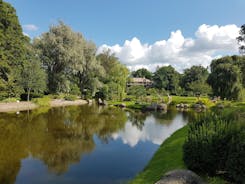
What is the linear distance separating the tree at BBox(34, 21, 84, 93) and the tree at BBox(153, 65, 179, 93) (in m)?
39.4

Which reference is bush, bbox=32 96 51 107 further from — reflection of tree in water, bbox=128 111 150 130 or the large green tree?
reflection of tree in water, bbox=128 111 150 130

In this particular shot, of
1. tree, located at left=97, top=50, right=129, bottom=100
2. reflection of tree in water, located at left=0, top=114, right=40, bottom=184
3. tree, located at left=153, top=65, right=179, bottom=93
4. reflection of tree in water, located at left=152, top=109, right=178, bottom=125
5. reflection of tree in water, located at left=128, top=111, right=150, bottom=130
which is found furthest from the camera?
tree, located at left=153, top=65, right=179, bottom=93

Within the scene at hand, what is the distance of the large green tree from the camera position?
2750 centimetres

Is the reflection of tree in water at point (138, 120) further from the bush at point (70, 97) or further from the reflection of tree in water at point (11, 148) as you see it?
the bush at point (70, 97)

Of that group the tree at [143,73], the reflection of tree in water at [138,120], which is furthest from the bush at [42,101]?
the tree at [143,73]

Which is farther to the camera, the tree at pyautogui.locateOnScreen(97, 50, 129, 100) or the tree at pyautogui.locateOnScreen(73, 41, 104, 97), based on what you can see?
the tree at pyautogui.locateOnScreen(97, 50, 129, 100)

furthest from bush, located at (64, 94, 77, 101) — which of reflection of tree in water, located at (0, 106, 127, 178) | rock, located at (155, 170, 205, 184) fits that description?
rock, located at (155, 170, 205, 184)

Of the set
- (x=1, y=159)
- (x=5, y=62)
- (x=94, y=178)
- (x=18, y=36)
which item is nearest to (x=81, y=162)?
(x=94, y=178)

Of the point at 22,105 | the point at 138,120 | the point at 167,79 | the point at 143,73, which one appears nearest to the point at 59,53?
the point at 22,105

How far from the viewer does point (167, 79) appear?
2874 inches

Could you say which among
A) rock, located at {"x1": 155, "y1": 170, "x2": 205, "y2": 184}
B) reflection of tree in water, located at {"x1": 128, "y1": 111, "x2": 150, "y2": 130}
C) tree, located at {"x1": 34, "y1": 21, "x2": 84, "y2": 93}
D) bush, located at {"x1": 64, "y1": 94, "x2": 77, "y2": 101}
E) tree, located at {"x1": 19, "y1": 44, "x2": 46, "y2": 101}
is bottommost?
reflection of tree in water, located at {"x1": 128, "y1": 111, "x2": 150, "y2": 130}

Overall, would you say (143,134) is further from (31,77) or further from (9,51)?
(9,51)

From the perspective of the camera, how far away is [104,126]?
58.7 ft

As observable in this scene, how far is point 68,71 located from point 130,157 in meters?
30.6
